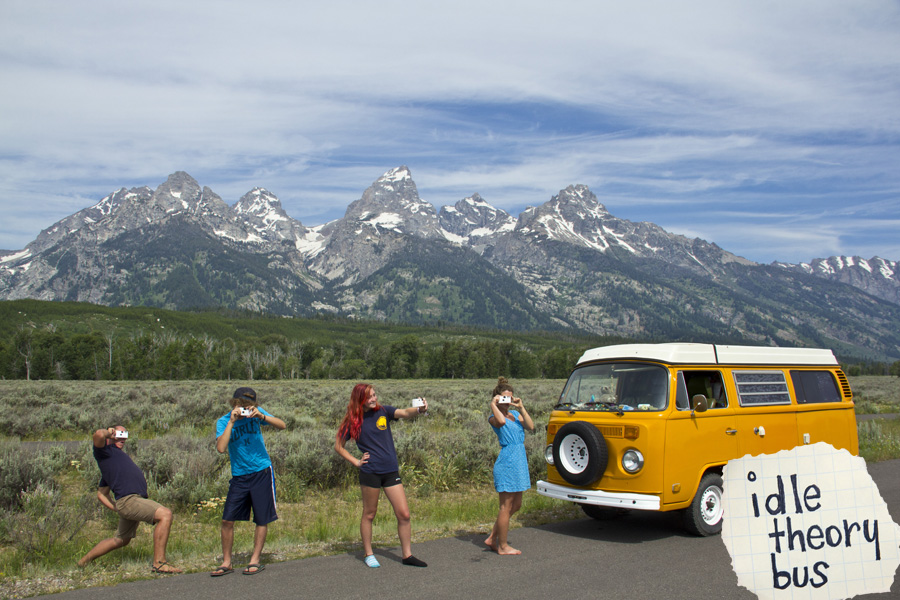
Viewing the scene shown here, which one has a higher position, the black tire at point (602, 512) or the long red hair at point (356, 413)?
the long red hair at point (356, 413)

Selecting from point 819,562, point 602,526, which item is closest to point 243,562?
point 602,526

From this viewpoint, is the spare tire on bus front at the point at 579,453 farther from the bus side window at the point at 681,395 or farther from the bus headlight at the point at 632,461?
the bus side window at the point at 681,395

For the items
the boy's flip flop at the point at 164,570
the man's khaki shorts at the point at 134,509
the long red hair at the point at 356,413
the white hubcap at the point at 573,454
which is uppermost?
the long red hair at the point at 356,413

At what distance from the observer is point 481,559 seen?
6832 mm

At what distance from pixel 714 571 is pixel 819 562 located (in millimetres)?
3162

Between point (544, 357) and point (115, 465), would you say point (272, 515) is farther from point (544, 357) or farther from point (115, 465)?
point (544, 357)

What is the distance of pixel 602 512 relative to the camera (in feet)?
29.3

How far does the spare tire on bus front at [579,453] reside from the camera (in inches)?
298

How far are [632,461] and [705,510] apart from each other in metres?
1.45

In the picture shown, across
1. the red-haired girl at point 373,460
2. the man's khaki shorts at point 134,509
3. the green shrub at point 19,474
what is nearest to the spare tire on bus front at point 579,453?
the red-haired girl at point 373,460

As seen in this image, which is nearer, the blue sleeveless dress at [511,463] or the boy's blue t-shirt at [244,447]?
the boy's blue t-shirt at [244,447]

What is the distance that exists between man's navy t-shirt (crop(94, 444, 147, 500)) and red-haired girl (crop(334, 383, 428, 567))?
2.28 m

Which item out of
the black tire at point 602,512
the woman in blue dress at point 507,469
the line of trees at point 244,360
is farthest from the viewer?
the line of trees at point 244,360

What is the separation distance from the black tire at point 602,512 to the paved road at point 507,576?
42.9 inches
